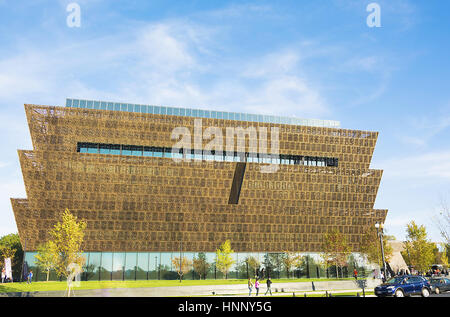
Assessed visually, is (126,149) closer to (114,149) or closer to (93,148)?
(114,149)

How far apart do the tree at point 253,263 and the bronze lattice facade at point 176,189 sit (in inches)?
66.3

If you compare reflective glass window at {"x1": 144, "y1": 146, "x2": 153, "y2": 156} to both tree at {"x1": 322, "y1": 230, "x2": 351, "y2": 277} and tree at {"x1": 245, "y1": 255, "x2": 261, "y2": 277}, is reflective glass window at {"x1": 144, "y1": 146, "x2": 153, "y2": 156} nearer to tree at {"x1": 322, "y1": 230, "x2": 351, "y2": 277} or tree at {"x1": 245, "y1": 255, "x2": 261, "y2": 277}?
tree at {"x1": 245, "y1": 255, "x2": 261, "y2": 277}

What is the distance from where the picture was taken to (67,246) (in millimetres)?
58344

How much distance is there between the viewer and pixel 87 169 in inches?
2608

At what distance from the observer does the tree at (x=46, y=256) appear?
189 ft

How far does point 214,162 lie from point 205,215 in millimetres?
10267

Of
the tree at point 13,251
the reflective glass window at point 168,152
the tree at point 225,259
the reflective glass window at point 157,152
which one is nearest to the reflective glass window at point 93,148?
the reflective glass window at point 157,152

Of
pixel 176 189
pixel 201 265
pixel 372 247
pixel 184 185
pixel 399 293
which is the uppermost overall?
pixel 184 185

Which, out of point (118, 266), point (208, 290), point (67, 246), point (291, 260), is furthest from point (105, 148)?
point (208, 290)

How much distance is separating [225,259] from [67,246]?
1071 inches

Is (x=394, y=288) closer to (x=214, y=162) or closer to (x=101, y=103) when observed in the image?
(x=214, y=162)

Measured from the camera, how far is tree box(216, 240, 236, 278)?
225ft

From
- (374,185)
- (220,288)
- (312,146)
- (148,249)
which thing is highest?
(312,146)

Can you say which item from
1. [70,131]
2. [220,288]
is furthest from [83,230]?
[220,288]
